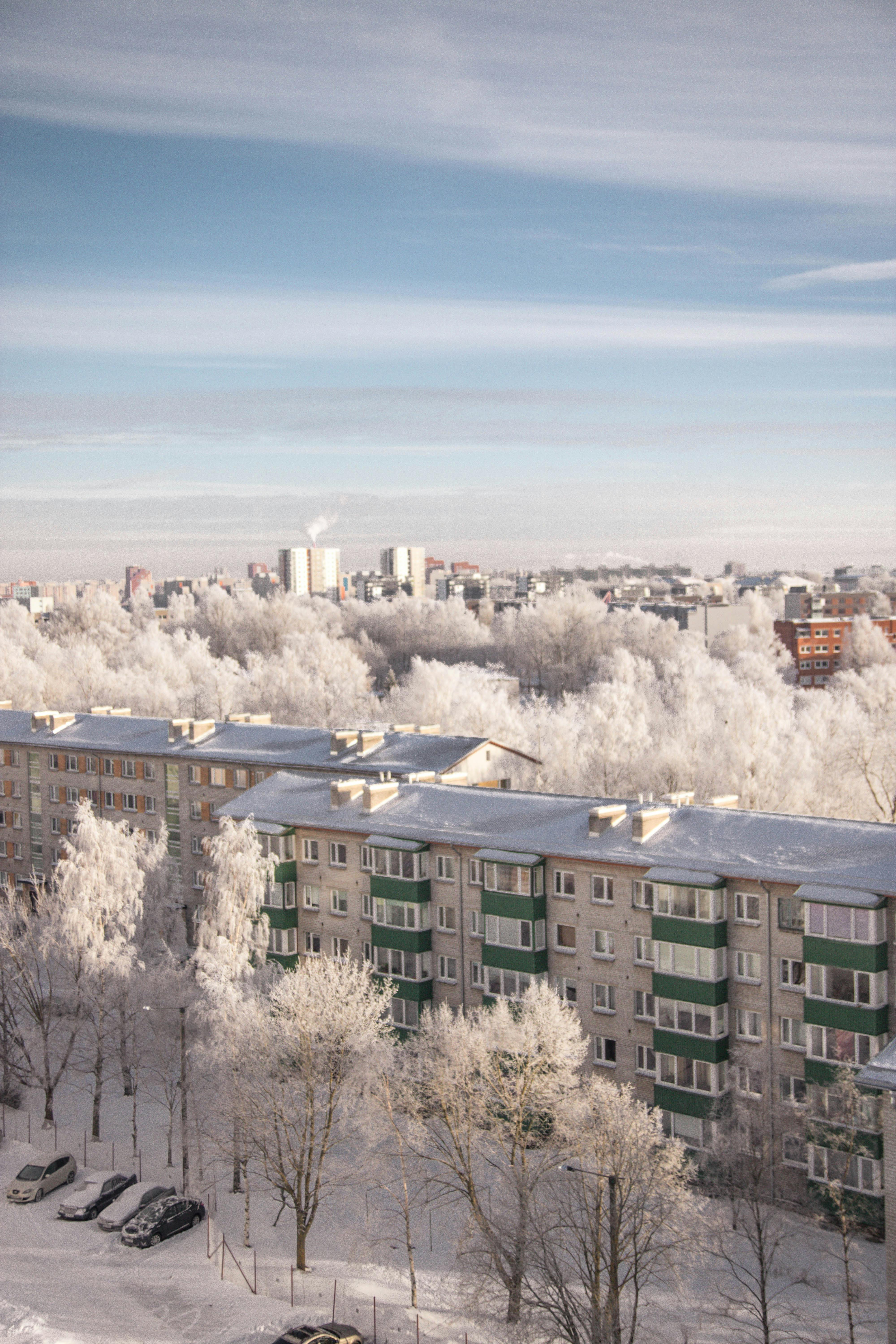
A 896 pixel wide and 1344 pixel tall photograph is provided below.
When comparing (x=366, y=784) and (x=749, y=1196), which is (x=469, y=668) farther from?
(x=749, y=1196)

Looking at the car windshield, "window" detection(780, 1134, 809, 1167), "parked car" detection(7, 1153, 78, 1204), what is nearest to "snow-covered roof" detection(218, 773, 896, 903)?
"window" detection(780, 1134, 809, 1167)

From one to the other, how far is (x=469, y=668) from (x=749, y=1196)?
110 meters

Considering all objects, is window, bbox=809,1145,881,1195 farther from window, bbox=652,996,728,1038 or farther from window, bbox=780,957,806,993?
window, bbox=780,957,806,993

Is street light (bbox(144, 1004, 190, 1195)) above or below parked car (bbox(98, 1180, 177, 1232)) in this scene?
above

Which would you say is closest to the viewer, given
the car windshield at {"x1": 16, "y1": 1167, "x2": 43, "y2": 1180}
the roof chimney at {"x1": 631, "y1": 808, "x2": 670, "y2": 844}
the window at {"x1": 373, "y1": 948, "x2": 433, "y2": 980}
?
the roof chimney at {"x1": 631, "y1": 808, "x2": 670, "y2": 844}

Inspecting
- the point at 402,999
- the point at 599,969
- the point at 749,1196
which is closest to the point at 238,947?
the point at 402,999

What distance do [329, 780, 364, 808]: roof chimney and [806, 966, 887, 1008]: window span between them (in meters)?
16.4

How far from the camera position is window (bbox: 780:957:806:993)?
95.5 feet

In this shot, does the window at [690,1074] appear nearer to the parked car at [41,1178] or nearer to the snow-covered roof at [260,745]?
the snow-covered roof at [260,745]

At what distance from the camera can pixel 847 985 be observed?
2778 cm

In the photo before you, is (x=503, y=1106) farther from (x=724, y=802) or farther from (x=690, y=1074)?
(x=724, y=802)

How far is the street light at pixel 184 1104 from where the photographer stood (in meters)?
32.8

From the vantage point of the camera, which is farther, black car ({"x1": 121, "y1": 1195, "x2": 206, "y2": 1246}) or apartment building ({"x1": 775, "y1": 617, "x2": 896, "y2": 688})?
apartment building ({"x1": 775, "y1": 617, "x2": 896, "y2": 688})

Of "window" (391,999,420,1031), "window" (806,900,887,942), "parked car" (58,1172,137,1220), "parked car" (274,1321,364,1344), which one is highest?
"window" (806,900,887,942)
